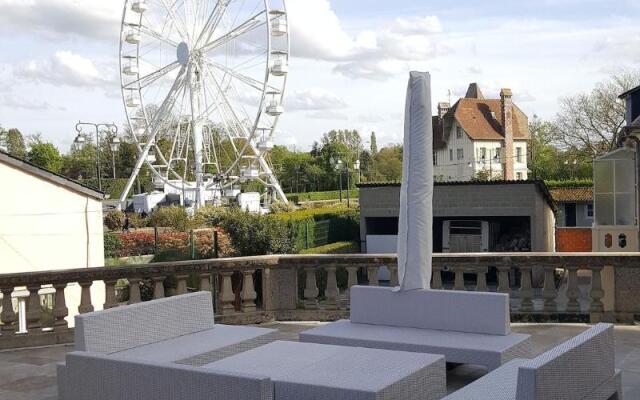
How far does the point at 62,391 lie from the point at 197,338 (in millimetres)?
1187

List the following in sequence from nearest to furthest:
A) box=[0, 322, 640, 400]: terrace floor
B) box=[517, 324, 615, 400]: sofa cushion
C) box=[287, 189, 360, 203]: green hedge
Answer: box=[517, 324, 615, 400]: sofa cushion < box=[0, 322, 640, 400]: terrace floor < box=[287, 189, 360, 203]: green hedge

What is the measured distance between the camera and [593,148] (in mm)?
40344

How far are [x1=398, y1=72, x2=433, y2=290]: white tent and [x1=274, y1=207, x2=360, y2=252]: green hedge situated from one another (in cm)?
1968

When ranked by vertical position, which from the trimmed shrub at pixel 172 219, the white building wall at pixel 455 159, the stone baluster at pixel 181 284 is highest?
the white building wall at pixel 455 159

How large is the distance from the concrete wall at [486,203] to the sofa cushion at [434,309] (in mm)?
20509

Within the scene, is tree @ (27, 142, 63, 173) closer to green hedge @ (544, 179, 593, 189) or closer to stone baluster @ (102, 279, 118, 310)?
green hedge @ (544, 179, 593, 189)

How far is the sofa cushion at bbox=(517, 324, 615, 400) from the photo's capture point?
3.09 metres

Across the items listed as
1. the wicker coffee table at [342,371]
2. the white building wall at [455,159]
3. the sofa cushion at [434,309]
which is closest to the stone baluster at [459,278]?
the sofa cushion at [434,309]

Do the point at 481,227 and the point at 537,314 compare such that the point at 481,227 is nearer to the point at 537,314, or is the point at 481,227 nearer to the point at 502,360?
the point at 537,314

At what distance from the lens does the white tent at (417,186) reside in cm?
573

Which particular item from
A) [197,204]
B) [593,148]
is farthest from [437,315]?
[593,148]

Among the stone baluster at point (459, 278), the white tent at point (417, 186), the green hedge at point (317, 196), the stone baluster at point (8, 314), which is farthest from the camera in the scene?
the green hedge at point (317, 196)

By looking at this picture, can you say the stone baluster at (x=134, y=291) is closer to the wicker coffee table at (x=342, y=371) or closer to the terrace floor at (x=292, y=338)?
the terrace floor at (x=292, y=338)

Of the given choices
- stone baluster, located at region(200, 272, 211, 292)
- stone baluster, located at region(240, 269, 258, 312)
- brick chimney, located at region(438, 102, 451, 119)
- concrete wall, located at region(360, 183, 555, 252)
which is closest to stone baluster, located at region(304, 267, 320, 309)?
stone baluster, located at region(240, 269, 258, 312)
